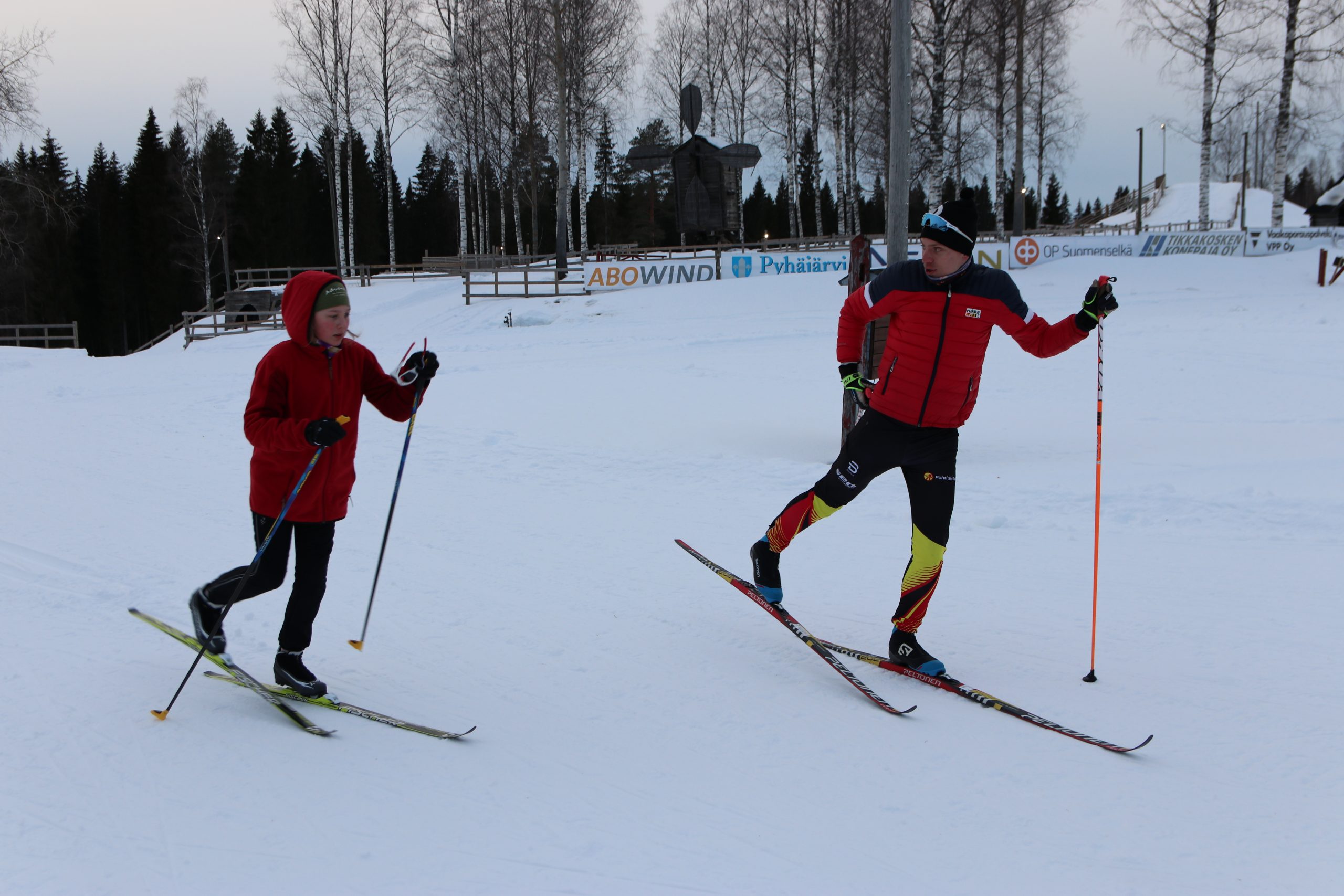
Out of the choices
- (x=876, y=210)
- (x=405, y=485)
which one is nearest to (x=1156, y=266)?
(x=405, y=485)

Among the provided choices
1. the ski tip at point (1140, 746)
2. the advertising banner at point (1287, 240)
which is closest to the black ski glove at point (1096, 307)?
the ski tip at point (1140, 746)

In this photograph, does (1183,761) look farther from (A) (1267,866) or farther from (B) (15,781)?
(B) (15,781)

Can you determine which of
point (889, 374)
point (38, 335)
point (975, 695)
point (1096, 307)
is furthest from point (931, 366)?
point (38, 335)

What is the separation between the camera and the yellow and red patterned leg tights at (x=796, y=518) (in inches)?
156

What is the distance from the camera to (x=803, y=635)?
3857mm

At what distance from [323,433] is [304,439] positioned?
0.08 meters

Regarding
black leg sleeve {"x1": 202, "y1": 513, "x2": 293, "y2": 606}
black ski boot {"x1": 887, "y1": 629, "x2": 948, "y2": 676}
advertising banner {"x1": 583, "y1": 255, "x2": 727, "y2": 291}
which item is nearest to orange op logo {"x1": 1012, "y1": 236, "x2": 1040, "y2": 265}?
advertising banner {"x1": 583, "y1": 255, "x2": 727, "y2": 291}

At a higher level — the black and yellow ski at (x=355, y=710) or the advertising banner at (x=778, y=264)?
the advertising banner at (x=778, y=264)

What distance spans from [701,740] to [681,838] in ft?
2.02

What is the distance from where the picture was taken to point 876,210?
64.4 m

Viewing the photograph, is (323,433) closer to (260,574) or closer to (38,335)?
(260,574)

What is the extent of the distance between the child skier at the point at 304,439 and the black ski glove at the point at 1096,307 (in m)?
2.60

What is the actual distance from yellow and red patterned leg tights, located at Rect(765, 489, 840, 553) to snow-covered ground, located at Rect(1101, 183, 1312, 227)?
64.6 metres

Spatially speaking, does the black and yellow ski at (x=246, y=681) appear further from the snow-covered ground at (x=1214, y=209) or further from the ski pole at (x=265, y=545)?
the snow-covered ground at (x=1214, y=209)
